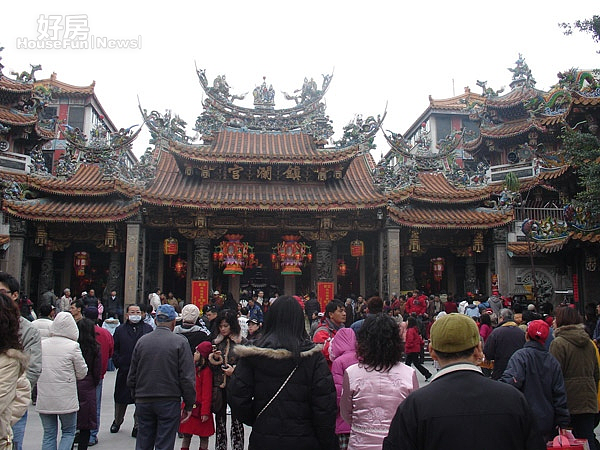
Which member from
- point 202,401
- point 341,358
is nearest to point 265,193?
point 202,401

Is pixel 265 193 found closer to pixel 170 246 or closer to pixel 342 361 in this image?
pixel 170 246

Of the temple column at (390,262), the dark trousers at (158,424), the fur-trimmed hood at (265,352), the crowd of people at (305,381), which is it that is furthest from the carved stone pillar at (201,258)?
the fur-trimmed hood at (265,352)

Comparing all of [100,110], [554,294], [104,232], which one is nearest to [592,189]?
[554,294]

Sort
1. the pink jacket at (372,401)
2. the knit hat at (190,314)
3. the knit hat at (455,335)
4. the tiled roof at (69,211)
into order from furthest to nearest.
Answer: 1. the tiled roof at (69,211)
2. the knit hat at (190,314)
3. the pink jacket at (372,401)
4. the knit hat at (455,335)

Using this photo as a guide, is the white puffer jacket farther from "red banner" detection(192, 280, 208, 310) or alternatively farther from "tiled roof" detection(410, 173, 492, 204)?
"tiled roof" detection(410, 173, 492, 204)

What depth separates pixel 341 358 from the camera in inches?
157

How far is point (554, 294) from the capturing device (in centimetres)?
1677

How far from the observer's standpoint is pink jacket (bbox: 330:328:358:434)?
12.8 ft

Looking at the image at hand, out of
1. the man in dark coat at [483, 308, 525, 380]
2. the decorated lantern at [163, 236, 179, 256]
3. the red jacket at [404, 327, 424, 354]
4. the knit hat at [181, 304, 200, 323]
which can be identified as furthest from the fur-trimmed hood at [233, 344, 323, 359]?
the decorated lantern at [163, 236, 179, 256]

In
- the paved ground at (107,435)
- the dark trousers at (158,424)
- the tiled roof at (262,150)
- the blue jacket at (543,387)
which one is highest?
the tiled roof at (262,150)

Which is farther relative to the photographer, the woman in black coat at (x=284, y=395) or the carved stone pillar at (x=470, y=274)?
the carved stone pillar at (x=470, y=274)

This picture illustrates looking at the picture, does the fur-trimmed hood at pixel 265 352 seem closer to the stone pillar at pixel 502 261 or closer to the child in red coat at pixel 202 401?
the child in red coat at pixel 202 401

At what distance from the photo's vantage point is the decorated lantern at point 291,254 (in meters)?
17.6

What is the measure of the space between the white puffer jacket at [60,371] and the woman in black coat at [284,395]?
2190 millimetres
